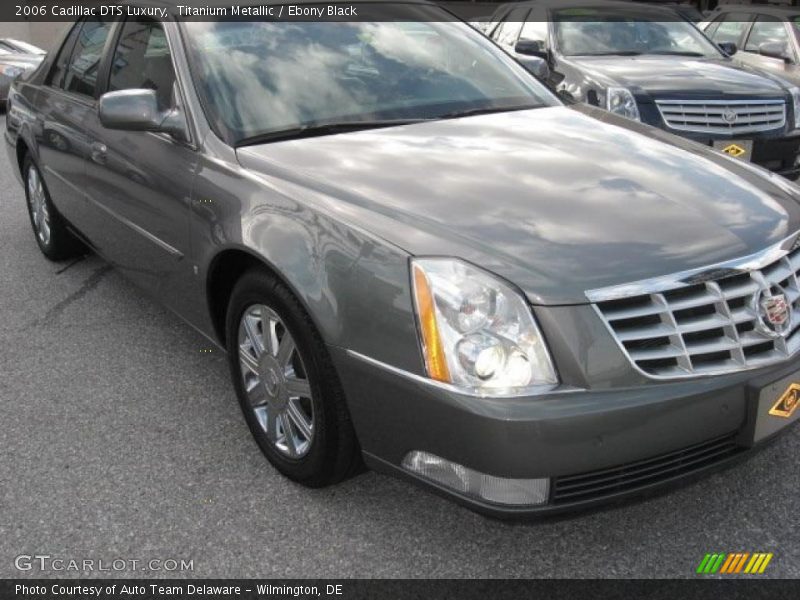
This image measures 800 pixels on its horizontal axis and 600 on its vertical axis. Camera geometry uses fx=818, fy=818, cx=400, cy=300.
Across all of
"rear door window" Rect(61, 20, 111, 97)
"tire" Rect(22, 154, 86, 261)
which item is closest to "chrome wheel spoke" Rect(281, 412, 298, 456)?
"rear door window" Rect(61, 20, 111, 97)

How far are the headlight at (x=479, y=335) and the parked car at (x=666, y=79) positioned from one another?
385 centimetres

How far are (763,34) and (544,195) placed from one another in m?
8.21

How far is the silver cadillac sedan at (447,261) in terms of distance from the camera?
2047 mm

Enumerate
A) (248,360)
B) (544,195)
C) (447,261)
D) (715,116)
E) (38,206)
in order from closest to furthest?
1. (447,261)
2. (544,195)
3. (248,360)
4. (38,206)
5. (715,116)

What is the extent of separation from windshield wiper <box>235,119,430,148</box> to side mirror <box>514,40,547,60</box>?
3710mm

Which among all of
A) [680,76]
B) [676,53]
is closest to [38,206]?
[680,76]

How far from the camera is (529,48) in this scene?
21.4ft

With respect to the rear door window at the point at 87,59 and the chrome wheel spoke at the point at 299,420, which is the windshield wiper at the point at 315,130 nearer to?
the chrome wheel spoke at the point at 299,420

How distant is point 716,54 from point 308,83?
5024mm

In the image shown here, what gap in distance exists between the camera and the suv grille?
2.08 metres

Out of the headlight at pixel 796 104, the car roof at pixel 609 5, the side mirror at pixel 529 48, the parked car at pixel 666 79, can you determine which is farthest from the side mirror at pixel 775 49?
the side mirror at pixel 529 48

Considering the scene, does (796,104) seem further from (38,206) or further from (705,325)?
(38,206)

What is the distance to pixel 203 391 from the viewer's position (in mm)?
3469

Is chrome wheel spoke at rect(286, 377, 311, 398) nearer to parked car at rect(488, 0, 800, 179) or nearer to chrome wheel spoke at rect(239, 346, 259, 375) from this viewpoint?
chrome wheel spoke at rect(239, 346, 259, 375)
